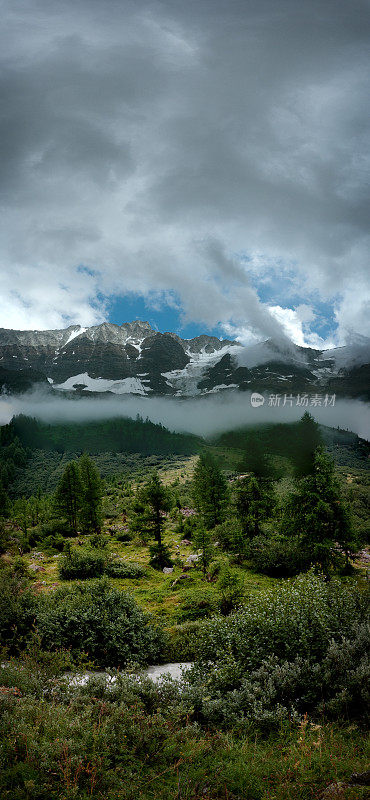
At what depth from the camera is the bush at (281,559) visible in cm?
2520

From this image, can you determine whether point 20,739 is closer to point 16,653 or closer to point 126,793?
point 126,793

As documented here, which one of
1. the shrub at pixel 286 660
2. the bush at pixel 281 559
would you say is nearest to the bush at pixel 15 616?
the shrub at pixel 286 660

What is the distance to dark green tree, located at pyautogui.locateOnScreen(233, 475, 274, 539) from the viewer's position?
106 feet

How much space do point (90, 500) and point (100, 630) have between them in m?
31.6

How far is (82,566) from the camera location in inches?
989

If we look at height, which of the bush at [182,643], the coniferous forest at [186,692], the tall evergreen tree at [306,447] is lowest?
the bush at [182,643]

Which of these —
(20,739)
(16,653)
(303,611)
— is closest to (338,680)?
(303,611)

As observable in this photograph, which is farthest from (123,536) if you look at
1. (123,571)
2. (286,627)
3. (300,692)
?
(300,692)

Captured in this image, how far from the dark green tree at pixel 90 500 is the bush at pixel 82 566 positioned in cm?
1742

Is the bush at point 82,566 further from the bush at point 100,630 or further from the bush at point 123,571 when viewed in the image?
the bush at point 100,630

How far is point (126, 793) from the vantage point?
564 cm

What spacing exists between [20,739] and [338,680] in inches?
270

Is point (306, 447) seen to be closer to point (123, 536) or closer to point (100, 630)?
point (100, 630)

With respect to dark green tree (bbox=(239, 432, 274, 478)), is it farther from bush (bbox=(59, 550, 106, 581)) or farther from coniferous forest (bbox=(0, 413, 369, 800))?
bush (bbox=(59, 550, 106, 581))
